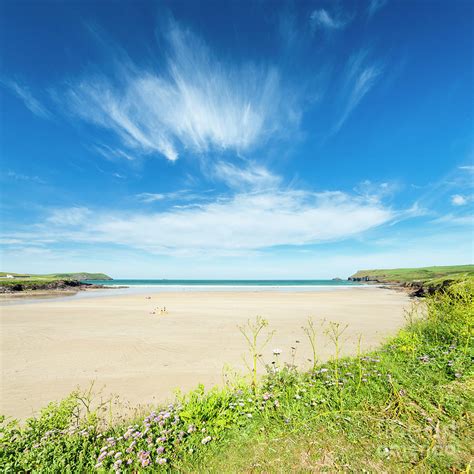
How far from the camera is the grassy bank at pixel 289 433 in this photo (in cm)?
268

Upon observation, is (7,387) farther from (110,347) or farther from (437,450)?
(437,450)

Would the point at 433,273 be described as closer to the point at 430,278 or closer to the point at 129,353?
the point at 430,278

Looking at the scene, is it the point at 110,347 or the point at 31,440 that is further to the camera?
the point at 110,347

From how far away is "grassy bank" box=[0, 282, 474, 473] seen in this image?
268 cm

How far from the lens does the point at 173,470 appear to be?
278cm

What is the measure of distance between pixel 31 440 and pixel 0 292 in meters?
50.3

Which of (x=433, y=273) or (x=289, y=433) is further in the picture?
(x=433, y=273)

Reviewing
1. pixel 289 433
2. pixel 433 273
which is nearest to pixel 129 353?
pixel 289 433

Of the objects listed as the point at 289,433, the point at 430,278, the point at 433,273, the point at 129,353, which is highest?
the point at 433,273

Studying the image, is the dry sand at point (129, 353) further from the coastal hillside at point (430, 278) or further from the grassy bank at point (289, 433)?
the coastal hillside at point (430, 278)

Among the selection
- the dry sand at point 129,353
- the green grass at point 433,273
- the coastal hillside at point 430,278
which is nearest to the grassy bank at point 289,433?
the dry sand at point 129,353

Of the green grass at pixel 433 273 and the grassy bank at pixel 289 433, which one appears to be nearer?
the grassy bank at pixel 289 433

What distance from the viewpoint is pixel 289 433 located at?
314 cm

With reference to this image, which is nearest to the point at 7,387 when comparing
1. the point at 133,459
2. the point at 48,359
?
the point at 48,359
